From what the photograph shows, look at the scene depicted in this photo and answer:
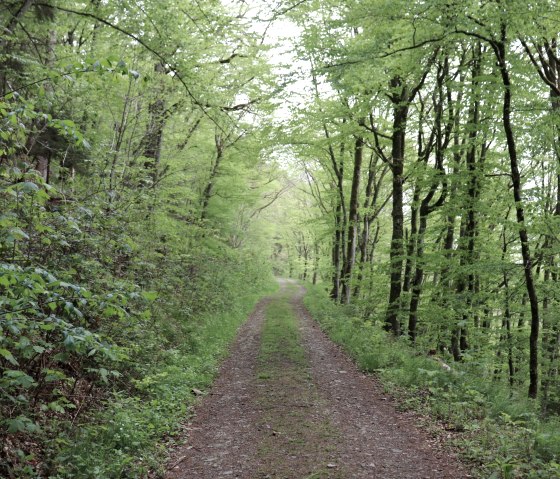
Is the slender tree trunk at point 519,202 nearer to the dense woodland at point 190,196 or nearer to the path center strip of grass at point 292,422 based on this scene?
the dense woodland at point 190,196

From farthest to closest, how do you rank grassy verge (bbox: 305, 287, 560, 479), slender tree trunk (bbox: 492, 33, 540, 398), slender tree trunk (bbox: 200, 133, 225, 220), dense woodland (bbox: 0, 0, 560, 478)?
1. slender tree trunk (bbox: 200, 133, 225, 220)
2. slender tree trunk (bbox: 492, 33, 540, 398)
3. grassy verge (bbox: 305, 287, 560, 479)
4. dense woodland (bbox: 0, 0, 560, 478)

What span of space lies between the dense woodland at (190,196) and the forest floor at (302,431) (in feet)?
1.54

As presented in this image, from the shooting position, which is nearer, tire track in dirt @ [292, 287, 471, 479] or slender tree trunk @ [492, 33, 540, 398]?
tire track in dirt @ [292, 287, 471, 479]

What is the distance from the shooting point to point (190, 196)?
14.1 meters

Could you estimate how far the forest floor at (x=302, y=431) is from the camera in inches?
197

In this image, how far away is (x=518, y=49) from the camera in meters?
10.2

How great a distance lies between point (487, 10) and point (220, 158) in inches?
515

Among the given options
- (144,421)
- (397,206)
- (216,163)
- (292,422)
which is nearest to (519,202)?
(397,206)

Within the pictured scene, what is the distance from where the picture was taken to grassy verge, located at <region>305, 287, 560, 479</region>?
488cm

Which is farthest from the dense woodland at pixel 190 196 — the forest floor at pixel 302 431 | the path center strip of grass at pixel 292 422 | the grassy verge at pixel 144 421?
the path center strip of grass at pixel 292 422

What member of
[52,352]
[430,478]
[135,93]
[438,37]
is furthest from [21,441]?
[438,37]

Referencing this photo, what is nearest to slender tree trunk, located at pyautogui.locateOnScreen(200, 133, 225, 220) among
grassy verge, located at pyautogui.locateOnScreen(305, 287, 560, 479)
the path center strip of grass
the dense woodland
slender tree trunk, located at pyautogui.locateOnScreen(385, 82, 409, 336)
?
the dense woodland

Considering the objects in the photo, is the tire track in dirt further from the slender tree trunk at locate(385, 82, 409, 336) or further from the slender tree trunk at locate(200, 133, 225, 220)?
the slender tree trunk at locate(200, 133, 225, 220)

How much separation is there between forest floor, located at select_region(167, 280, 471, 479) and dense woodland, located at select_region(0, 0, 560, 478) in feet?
1.54
